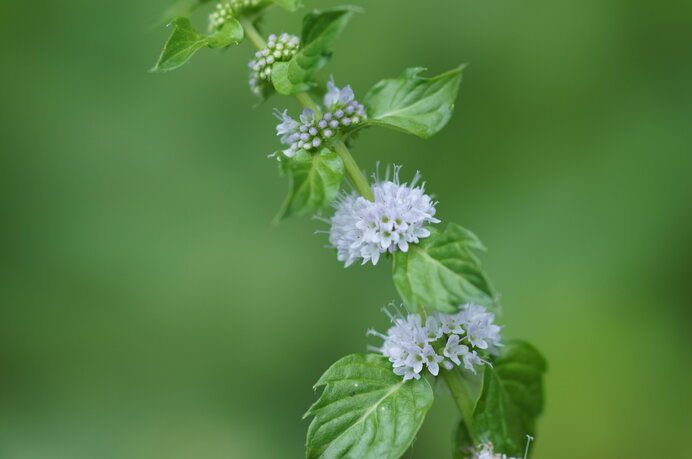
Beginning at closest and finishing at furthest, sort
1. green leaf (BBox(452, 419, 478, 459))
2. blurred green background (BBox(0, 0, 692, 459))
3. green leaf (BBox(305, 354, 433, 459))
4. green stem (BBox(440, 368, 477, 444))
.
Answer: green leaf (BBox(305, 354, 433, 459)), green stem (BBox(440, 368, 477, 444)), green leaf (BBox(452, 419, 478, 459)), blurred green background (BBox(0, 0, 692, 459))

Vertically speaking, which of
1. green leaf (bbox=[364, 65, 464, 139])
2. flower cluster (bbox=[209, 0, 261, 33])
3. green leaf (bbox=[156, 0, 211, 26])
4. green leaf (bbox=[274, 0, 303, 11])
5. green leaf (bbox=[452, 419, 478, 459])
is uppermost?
green leaf (bbox=[156, 0, 211, 26])

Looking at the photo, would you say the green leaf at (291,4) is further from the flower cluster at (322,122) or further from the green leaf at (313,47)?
the flower cluster at (322,122)

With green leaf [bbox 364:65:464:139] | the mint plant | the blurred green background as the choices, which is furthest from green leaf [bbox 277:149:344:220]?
the blurred green background

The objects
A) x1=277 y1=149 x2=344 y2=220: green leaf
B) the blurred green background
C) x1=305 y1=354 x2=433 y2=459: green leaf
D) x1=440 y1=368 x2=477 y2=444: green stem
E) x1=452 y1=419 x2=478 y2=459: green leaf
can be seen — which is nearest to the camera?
x1=277 y1=149 x2=344 y2=220: green leaf

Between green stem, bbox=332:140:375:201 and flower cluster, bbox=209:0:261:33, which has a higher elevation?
flower cluster, bbox=209:0:261:33

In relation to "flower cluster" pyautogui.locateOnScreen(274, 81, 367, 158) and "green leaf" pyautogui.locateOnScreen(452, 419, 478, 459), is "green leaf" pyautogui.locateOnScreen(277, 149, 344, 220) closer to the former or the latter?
"flower cluster" pyautogui.locateOnScreen(274, 81, 367, 158)

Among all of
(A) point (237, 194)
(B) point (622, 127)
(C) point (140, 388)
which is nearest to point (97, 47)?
(A) point (237, 194)
